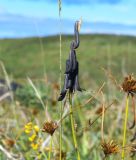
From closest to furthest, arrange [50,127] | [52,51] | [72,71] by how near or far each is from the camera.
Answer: [72,71]
[50,127]
[52,51]

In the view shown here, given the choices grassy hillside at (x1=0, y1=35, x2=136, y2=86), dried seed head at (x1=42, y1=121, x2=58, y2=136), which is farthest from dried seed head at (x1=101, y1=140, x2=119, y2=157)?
grassy hillside at (x1=0, y1=35, x2=136, y2=86)

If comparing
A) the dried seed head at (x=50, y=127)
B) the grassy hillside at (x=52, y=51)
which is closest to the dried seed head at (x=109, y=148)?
the dried seed head at (x=50, y=127)

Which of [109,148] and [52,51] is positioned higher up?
[109,148]

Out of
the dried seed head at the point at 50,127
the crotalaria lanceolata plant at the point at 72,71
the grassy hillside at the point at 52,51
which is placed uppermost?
the crotalaria lanceolata plant at the point at 72,71

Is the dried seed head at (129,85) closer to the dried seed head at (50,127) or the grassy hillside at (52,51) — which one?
the dried seed head at (50,127)

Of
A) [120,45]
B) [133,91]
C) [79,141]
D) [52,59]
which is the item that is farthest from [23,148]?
[120,45]

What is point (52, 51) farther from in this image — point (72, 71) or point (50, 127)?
point (72, 71)

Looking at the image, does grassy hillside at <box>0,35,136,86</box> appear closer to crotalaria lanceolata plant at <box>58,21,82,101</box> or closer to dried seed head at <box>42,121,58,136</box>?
dried seed head at <box>42,121,58,136</box>

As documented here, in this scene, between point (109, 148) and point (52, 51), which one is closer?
point (109, 148)

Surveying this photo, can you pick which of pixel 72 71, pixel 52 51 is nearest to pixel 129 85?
pixel 72 71
